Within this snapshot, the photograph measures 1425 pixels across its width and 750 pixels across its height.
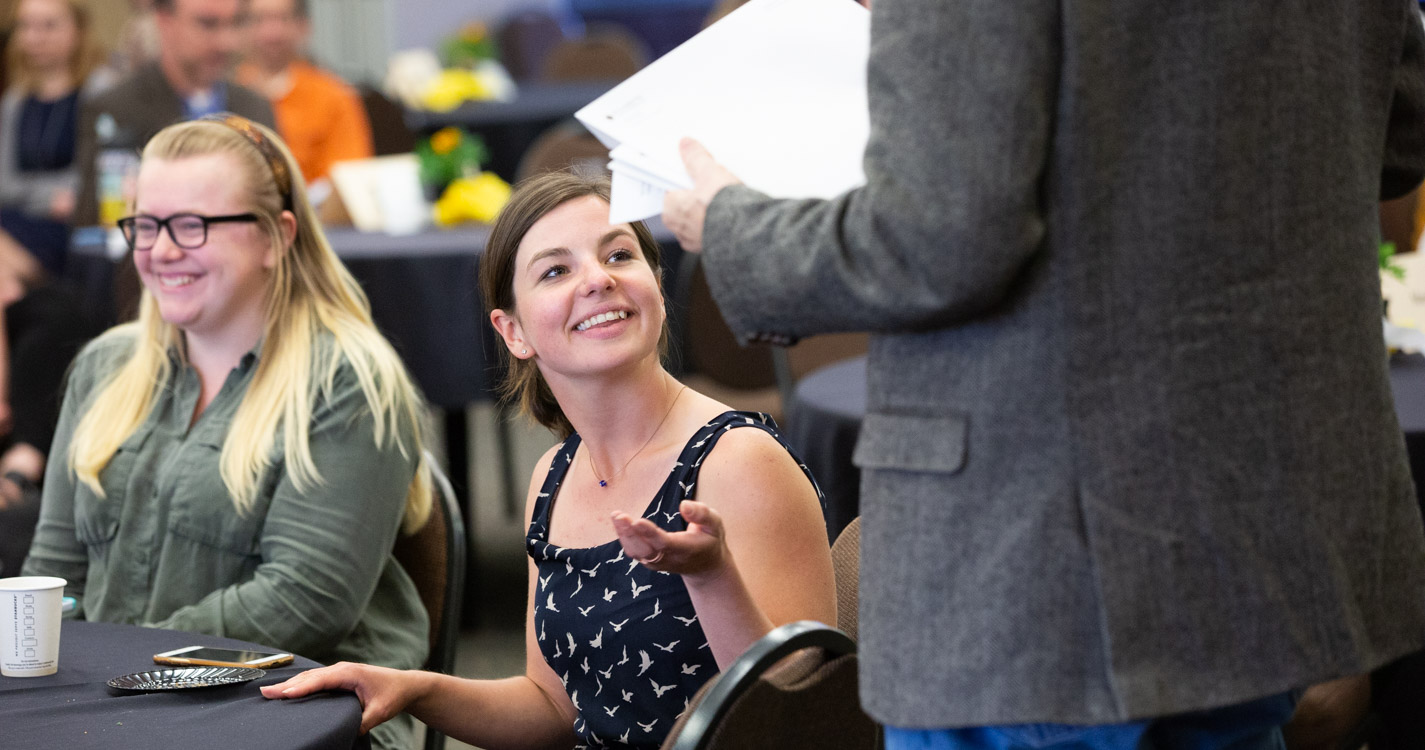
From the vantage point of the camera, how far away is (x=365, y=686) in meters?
1.47

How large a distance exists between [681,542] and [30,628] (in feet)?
2.32

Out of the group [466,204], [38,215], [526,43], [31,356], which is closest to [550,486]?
[31,356]

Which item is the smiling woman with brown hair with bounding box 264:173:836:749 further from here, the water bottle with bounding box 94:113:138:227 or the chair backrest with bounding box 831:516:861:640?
the water bottle with bounding box 94:113:138:227

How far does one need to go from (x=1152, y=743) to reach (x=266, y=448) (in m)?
1.25

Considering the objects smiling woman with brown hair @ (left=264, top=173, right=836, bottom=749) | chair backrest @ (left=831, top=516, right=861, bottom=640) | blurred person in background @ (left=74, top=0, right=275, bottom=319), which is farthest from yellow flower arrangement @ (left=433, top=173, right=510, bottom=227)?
chair backrest @ (left=831, top=516, right=861, bottom=640)

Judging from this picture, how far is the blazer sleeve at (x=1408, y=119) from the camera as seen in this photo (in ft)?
3.85

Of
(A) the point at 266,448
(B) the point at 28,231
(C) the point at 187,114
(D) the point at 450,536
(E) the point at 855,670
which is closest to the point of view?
(E) the point at 855,670

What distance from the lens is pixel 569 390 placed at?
1673mm

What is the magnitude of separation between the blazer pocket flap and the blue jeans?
0.20 m

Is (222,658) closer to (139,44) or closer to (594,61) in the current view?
(139,44)

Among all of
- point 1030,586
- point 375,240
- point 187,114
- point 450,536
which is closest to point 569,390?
point 450,536

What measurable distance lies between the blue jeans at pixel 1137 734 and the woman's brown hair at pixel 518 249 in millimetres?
776

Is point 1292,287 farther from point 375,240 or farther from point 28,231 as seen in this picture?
point 28,231

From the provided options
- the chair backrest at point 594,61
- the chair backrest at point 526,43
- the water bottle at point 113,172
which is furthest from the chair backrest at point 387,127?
the chair backrest at point 526,43
